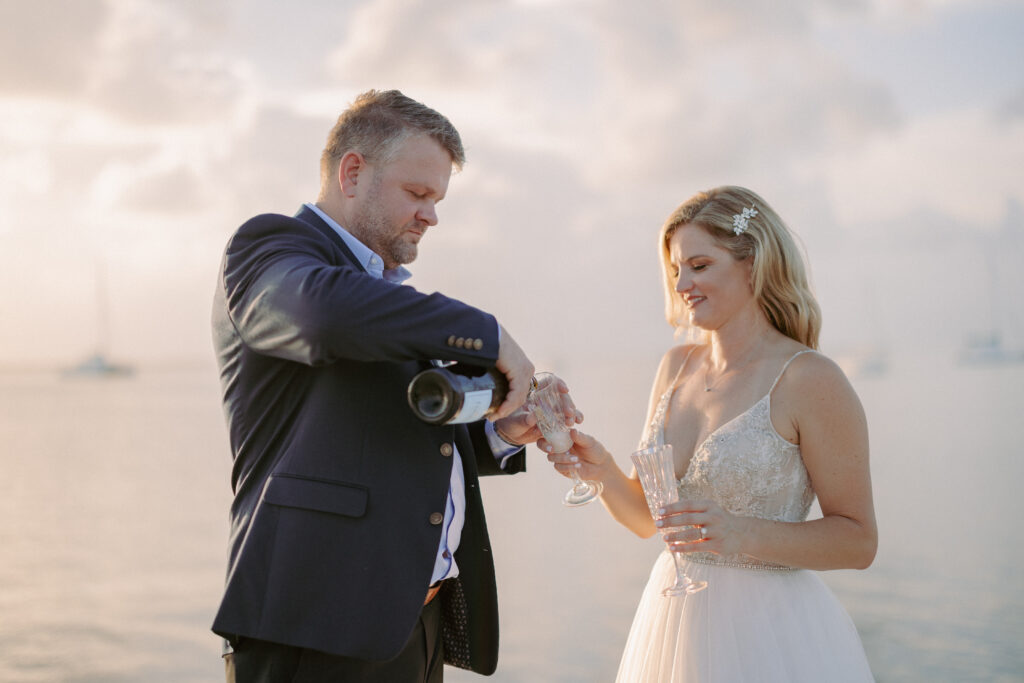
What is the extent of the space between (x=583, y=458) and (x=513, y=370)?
997mm

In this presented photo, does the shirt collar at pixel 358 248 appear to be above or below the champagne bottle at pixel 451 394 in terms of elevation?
above

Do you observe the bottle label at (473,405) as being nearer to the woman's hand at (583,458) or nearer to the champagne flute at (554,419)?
the champagne flute at (554,419)

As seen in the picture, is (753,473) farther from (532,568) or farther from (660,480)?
(532,568)

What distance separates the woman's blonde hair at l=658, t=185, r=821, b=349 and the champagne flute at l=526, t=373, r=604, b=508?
34.7 inches

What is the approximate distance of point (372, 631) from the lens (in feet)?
5.75

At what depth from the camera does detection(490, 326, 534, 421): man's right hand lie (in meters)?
1.73

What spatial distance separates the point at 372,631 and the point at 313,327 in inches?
25.1

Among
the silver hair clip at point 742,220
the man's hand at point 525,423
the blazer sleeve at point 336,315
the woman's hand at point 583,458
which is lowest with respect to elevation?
the woman's hand at point 583,458

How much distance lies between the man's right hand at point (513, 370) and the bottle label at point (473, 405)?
0.06m

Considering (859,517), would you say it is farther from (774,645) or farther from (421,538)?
(421,538)

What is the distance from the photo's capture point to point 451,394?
1.62 m

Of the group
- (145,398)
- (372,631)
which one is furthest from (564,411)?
(145,398)

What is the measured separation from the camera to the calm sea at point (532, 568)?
6.57m

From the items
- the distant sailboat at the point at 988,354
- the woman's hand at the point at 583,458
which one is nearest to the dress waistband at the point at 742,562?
the woman's hand at the point at 583,458
